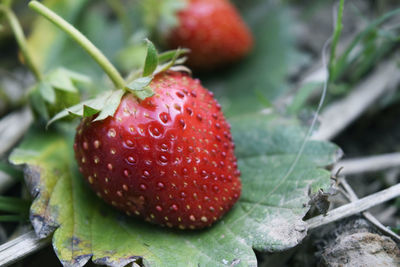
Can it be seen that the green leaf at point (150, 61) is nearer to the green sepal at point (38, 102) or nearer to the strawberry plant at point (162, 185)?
the strawberry plant at point (162, 185)

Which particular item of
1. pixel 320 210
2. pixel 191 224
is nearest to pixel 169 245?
pixel 191 224

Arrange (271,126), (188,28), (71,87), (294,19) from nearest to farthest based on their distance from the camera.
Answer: (71,87) < (271,126) < (188,28) < (294,19)

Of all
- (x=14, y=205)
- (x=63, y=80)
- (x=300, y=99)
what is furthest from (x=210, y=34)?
(x=14, y=205)

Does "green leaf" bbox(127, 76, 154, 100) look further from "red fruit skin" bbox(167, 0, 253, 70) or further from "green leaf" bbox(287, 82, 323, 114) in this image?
"red fruit skin" bbox(167, 0, 253, 70)

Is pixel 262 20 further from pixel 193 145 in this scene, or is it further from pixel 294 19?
pixel 193 145

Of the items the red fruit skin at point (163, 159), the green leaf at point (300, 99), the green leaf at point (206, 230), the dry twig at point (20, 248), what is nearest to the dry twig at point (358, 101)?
the green leaf at point (300, 99)

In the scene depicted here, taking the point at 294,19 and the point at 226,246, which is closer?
the point at 226,246
